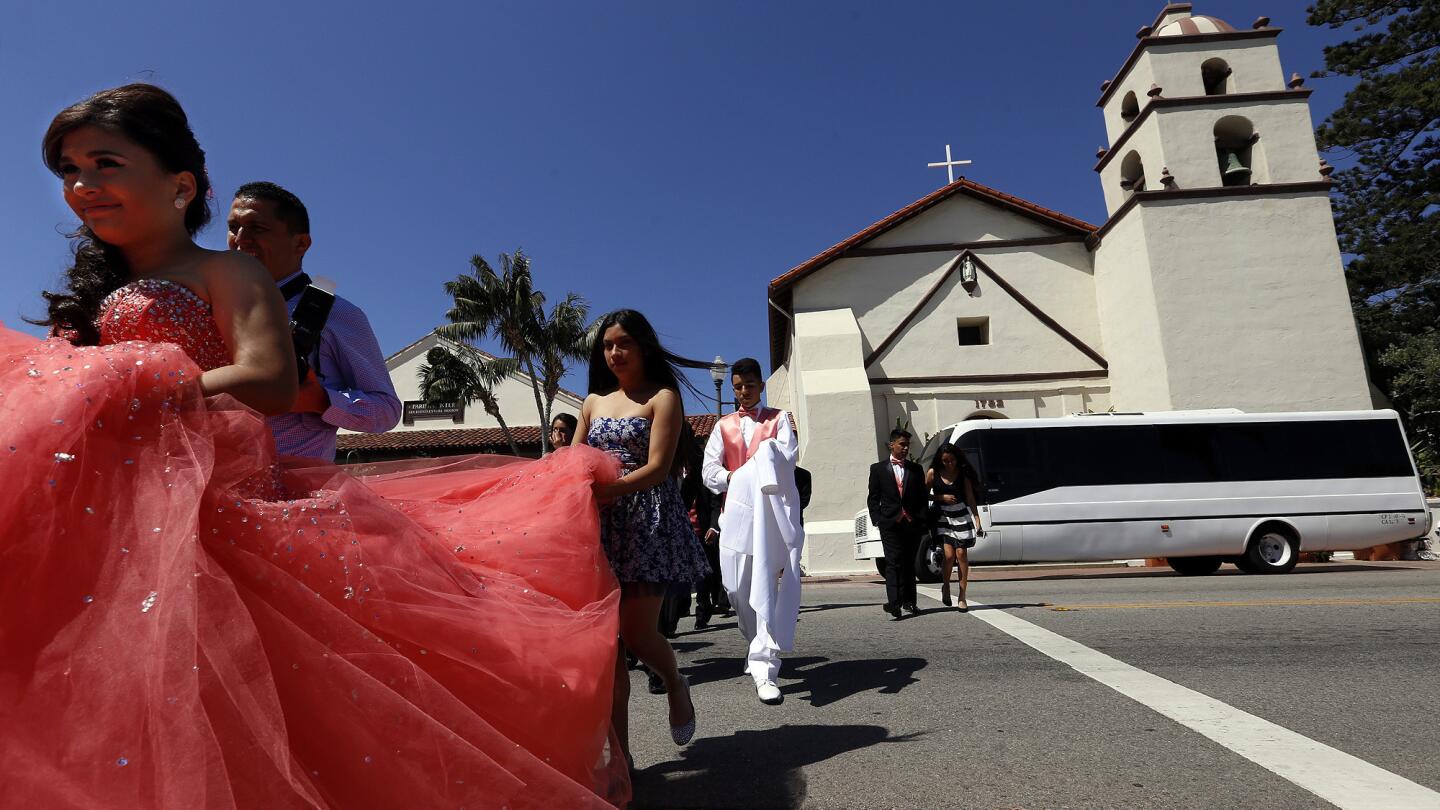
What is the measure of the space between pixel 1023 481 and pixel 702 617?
7.29 m

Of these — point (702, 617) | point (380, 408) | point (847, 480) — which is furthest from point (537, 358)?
point (380, 408)

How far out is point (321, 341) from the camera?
2334mm

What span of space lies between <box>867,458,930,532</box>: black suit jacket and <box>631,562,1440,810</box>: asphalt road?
1.02 metres

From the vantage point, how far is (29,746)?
1.21 m

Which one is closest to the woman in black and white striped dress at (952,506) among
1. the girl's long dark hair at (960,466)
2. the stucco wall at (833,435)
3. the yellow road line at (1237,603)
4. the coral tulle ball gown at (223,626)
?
the girl's long dark hair at (960,466)

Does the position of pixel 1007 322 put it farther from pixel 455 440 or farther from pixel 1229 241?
pixel 455 440

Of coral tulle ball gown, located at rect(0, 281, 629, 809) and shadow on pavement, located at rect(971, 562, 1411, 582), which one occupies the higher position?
coral tulle ball gown, located at rect(0, 281, 629, 809)

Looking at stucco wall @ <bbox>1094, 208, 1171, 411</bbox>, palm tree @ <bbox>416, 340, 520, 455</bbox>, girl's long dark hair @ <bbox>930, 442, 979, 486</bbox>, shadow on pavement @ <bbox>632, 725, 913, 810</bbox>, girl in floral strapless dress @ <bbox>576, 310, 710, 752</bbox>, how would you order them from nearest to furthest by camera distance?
shadow on pavement @ <bbox>632, 725, 913, 810</bbox>, girl in floral strapless dress @ <bbox>576, 310, 710, 752</bbox>, girl's long dark hair @ <bbox>930, 442, 979, 486</bbox>, stucco wall @ <bbox>1094, 208, 1171, 411</bbox>, palm tree @ <bbox>416, 340, 520, 455</bbox>

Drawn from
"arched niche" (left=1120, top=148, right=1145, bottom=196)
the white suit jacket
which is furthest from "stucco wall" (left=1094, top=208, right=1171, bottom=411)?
the white suit jacket

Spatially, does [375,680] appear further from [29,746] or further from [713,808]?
[713,808]

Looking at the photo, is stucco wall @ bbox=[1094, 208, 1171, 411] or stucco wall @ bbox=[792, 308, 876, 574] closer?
stucco wall @ bbox=[1094, 208, 1171, 411]

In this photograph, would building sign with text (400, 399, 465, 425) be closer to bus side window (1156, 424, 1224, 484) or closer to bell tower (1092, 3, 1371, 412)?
bell tower (1092, 3, 1371, 412)

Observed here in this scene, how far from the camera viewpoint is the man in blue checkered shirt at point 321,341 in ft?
7.31

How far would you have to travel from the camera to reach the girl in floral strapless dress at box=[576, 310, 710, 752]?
2.99 metres
